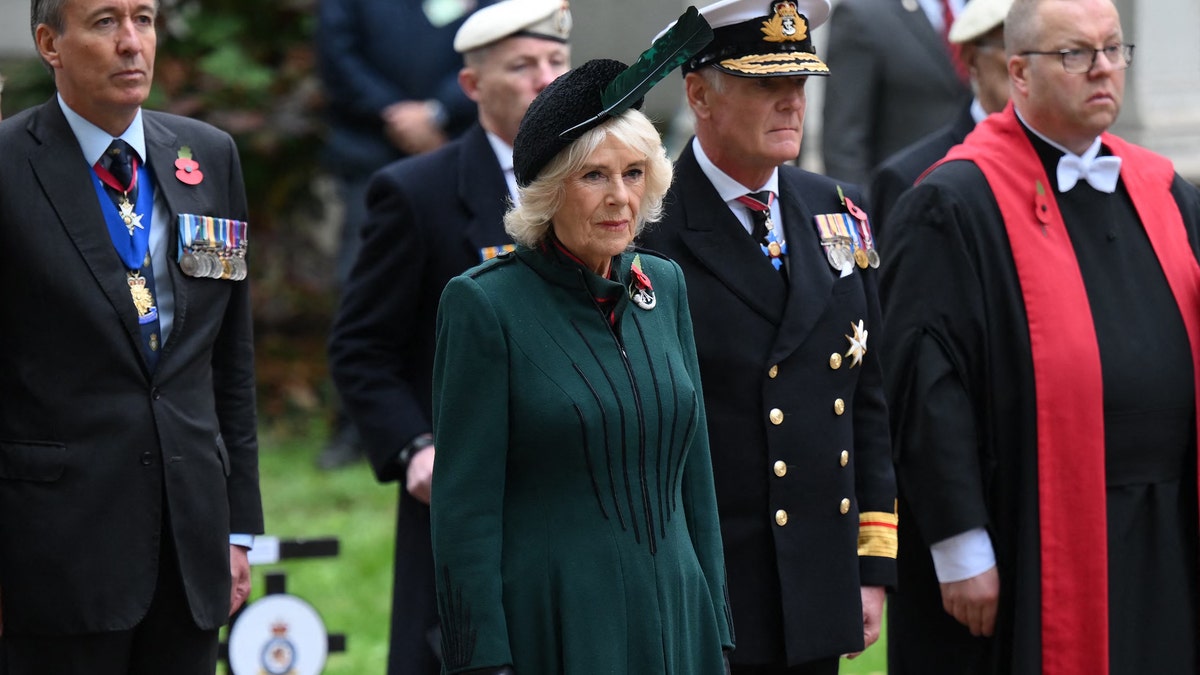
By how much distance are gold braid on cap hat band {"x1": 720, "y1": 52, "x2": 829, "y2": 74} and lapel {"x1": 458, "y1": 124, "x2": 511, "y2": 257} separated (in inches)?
34.0

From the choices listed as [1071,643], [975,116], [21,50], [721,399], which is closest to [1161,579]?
[1071,643]

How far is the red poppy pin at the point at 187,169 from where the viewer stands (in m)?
4.02

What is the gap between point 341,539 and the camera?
7488mm

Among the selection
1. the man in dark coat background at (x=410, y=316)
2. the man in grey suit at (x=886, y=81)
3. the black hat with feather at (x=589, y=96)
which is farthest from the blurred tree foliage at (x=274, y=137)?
the black hat with feather at (x=589, y=96)

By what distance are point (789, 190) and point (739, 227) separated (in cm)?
20

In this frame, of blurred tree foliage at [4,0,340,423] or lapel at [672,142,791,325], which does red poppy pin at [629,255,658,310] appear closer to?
lapel at [672,142,791,325]

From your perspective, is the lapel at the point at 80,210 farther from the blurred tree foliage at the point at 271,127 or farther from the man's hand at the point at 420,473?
the blurred tree foliage at the point at 271,127

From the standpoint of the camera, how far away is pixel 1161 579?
4523 millimetres

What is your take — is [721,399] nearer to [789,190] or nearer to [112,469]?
[789,190]

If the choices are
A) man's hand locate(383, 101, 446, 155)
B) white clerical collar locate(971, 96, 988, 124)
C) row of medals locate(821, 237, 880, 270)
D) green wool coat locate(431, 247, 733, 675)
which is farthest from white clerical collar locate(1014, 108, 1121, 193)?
man's hand locate(383, 101, 446, 155)

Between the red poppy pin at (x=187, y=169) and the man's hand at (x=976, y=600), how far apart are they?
200 centimetres

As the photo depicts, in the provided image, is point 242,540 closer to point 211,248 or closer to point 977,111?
point 211,248

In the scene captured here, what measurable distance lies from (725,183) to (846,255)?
32 centimetres

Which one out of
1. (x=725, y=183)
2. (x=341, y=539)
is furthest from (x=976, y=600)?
(x=341, y=539)
